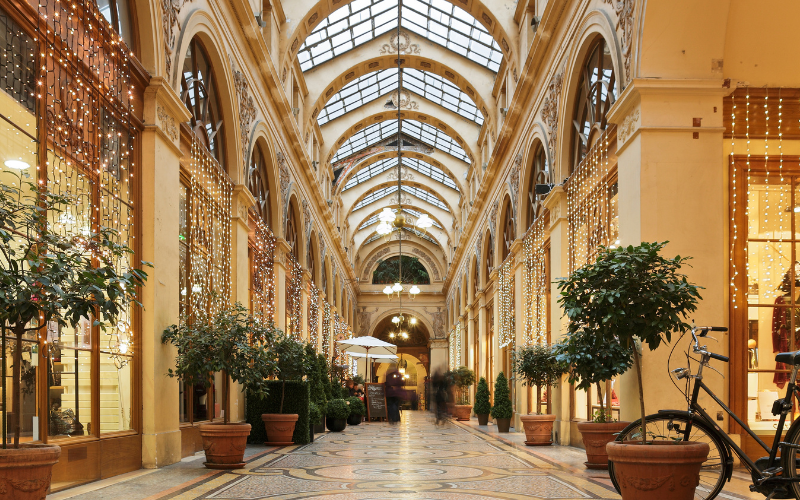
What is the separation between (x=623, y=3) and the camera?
7887 millimetres

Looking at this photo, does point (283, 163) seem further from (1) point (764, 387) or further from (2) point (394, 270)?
(2) point (394, 270)

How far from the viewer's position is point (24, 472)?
359 centimetres

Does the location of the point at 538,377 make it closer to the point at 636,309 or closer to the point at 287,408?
the point at 287,408

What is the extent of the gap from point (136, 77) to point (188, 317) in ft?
10.3

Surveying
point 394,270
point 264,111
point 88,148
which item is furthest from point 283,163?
point 394,270

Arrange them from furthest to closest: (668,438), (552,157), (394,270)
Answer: (394,270)
(552,157)
(668,438)

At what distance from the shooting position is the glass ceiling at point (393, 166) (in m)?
29.7

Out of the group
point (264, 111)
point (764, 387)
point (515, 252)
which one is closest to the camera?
point (764, 387)

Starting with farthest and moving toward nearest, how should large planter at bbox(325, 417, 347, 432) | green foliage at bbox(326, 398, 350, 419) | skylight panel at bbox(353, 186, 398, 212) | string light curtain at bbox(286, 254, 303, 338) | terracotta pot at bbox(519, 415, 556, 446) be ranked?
skylight panel at bbox(353, 186, 398, 212) < string light curtain at bbox(286, 254, 303, 338) < large planter at bbox(325, 417, 347, 432) < green foliage at bbox(326, 398, 350, 419) < terracotta pot at bbox(519, 415, 556, 446)

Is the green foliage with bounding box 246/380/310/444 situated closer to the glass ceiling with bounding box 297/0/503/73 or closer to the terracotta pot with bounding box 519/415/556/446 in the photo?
the terracotta pot with bounding box 519/415/556/446

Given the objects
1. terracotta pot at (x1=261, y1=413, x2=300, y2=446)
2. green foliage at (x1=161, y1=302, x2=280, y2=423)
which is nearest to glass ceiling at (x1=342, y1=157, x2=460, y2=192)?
terracotta pot at (x1=261, y1=413, x2=300, y2=446)

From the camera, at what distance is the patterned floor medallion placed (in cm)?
556

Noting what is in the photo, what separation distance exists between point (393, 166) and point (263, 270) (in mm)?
17662

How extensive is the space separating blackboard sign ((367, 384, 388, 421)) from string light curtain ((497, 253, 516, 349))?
4.42 meters
